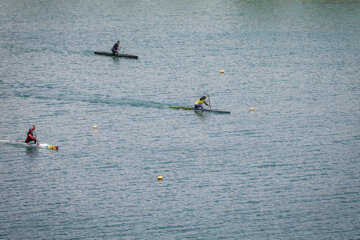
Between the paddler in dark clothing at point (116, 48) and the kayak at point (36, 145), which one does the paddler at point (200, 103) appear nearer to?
the kayak at point (36, 145)

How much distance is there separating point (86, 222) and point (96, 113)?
50.1 ft

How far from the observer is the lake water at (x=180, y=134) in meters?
29.3

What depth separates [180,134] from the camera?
128 feet

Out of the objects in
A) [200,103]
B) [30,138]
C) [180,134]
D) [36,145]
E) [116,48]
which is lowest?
[36,145]

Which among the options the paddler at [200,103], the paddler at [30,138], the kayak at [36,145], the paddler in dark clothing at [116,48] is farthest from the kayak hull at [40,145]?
the paddler in dark clothing at [116,48]

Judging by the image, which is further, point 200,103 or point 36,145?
point 200,103

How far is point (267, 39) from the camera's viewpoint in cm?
6688

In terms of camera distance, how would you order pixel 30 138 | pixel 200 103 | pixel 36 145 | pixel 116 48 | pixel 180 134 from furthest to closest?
pixel 116 48
pixel 200 103
pixel 180 134
pixel 36 145
pixel 30 138

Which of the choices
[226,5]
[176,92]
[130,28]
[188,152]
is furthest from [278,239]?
[226,5]

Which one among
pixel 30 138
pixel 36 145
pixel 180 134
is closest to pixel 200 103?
pixel 180 134

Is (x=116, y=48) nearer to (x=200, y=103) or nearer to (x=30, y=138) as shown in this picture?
(x=200, y=103)

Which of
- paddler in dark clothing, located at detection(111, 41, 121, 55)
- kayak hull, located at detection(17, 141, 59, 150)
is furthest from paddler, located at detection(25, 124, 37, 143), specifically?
paddler in dark clothing, located at detection(111, 41, 121, 55)

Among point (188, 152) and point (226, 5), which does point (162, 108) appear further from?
point (226, 5)

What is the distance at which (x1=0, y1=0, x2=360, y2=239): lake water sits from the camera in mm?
29297
